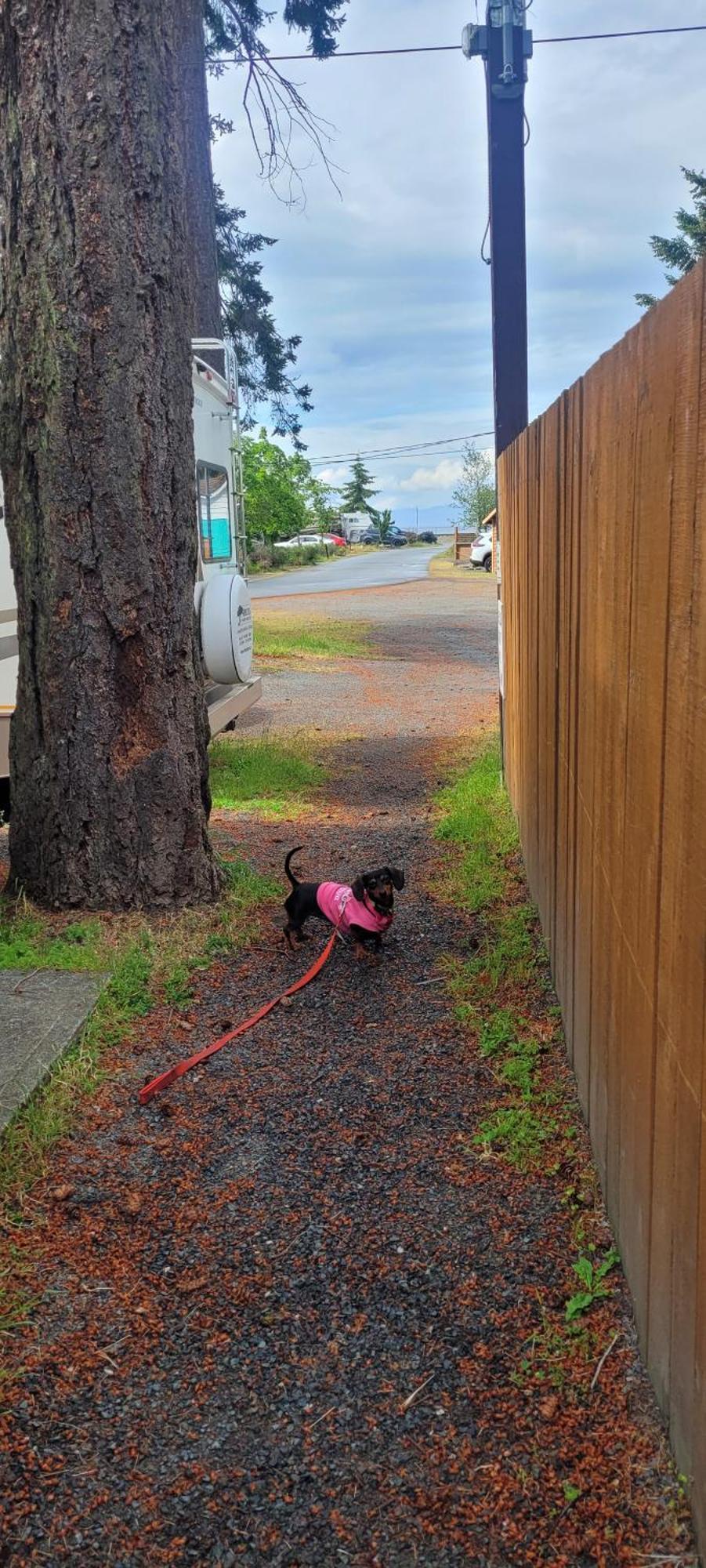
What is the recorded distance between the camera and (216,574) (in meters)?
9.23

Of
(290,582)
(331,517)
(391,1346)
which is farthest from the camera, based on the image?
(331,517)

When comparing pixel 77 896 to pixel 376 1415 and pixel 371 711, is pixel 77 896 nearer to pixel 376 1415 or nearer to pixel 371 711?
pixel 376 1415

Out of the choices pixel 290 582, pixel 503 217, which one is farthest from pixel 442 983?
pixel 290 582

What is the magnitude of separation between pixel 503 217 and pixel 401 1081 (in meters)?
5.97

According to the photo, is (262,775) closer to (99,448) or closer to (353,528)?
(99,448)

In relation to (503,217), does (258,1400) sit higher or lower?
lower

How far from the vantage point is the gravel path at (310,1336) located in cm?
208

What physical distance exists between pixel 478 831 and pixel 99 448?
304 cm

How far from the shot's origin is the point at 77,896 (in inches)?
208

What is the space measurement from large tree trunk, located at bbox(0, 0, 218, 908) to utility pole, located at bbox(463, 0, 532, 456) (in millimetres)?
2798

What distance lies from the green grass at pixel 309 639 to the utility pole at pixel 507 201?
33.0 feet

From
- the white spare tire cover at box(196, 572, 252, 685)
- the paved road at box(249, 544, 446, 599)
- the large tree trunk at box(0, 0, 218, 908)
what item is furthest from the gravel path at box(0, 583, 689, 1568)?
the paved road at box(249, 544, 446, 599)

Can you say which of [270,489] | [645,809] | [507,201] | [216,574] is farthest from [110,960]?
[270,489]

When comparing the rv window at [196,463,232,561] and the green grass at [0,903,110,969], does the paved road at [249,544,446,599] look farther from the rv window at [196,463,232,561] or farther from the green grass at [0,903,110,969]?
the green grass at [0,903,110,969]
